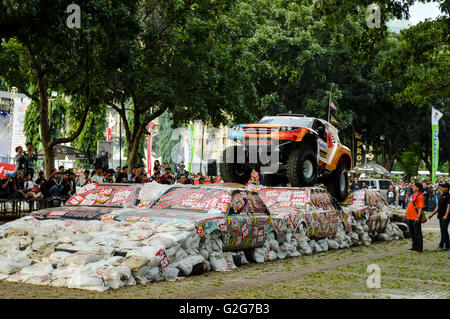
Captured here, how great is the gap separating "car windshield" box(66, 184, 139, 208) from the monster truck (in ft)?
11.6

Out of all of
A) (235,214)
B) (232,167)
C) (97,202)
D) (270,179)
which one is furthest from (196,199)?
(270,179)

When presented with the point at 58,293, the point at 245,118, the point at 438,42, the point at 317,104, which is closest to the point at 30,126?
the point at 317,104

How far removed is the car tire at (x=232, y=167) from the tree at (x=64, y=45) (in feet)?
15.0

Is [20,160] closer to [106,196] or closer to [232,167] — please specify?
[106,196]

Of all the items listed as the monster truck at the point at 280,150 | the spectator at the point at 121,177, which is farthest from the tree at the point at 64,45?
the monster truck at the point at 280,150

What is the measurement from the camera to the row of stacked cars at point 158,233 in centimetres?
930

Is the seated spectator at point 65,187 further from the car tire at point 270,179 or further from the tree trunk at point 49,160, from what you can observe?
the car tire at point 270,179

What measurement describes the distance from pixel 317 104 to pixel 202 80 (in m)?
14.4

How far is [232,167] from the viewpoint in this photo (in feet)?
54.3

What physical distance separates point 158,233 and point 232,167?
6.35 m

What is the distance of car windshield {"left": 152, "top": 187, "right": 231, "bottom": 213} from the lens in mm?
12094

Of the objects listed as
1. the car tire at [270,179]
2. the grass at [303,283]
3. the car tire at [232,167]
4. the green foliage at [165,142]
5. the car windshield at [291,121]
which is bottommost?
the grass at [303,283]

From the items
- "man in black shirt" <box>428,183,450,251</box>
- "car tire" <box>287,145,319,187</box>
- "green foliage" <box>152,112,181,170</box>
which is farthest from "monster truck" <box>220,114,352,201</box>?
"green foliage" <box>152,112,181,170</box>

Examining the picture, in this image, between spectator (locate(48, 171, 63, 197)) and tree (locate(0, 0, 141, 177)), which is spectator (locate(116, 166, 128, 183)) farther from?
tree (locate(0, 0, 141, 177))
